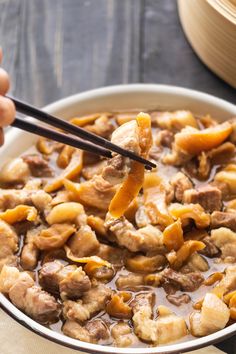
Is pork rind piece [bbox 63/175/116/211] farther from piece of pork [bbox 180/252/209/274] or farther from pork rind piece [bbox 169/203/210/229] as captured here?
piece of pork [bbox 180/252/209/274]

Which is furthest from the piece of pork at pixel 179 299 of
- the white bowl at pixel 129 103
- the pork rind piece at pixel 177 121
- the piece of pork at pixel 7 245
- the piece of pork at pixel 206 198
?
the white bowl at pixel 129 103

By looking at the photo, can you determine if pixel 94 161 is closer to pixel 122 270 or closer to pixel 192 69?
pixel 122 270

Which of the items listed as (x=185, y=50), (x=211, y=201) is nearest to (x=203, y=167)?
(x=211, y=201)

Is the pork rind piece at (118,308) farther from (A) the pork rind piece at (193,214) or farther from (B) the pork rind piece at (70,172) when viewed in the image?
(B) the pork rind piece at (70,172)

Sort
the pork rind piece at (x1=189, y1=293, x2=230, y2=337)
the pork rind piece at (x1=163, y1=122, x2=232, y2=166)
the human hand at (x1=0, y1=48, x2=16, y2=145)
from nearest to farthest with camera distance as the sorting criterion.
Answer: the human hand at (x1=0, y1=48, x2=16, y2=145), the pork rind piece at (x1=189, y1=293, x2=230, y2=337), the pork rind piece at (x1=163, y1=122, x2=232, y2=166)

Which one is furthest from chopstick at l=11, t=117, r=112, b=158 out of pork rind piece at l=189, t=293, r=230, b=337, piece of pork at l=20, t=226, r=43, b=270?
pork rind piece at l=189, t=293, r=230, b=337

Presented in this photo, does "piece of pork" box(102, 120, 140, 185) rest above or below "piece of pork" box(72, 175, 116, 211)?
above
